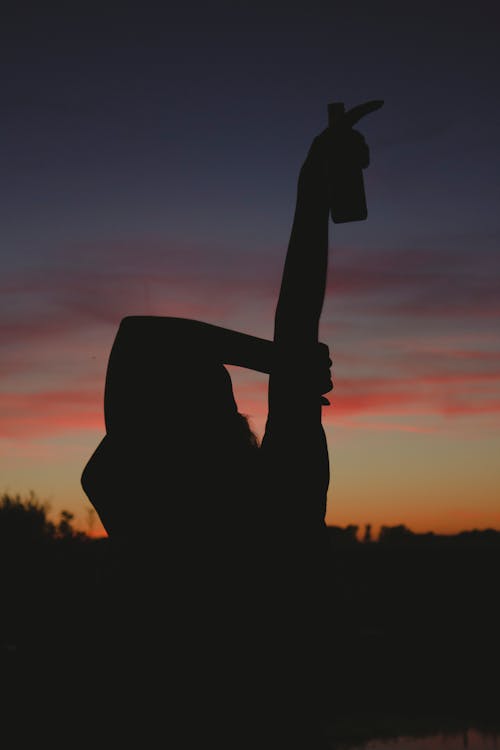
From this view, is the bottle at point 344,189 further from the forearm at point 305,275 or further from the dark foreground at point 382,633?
the dark foreground at point 382,633

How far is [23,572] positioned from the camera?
32406 mm

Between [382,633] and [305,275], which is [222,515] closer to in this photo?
[305,275]

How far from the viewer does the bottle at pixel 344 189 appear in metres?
1.78

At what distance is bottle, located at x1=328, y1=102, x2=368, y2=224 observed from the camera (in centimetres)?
178

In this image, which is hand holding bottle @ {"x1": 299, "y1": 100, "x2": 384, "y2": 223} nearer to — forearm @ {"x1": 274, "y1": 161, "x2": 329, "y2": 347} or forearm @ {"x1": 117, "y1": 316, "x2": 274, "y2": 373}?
forearm @ {"x1": 274, "y1": 161, "x2": 329, "y2": 347}

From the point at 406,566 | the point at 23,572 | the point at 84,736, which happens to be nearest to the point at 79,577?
the point at 23,572

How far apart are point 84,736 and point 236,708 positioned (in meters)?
0.39

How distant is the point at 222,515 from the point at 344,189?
2.57 ft

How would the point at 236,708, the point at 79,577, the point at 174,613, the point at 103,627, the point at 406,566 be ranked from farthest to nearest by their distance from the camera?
the point at 406,566, the point at 79,577, the point at 103,627, the point at 174,613, the point at 236,708

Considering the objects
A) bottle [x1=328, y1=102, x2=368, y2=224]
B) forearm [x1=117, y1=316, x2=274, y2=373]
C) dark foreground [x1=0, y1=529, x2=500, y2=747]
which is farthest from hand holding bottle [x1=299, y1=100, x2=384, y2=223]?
dark foreground [x1=0, y1=529, x2=500, y2=747]

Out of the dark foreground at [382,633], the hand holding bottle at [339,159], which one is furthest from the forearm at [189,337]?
the dark foreground at [382,633]

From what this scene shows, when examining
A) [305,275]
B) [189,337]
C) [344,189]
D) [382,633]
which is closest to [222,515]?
[189,337]

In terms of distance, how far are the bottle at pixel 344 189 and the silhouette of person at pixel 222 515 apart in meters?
0.02

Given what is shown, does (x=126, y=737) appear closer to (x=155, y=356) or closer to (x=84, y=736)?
(x=84, y=736)
